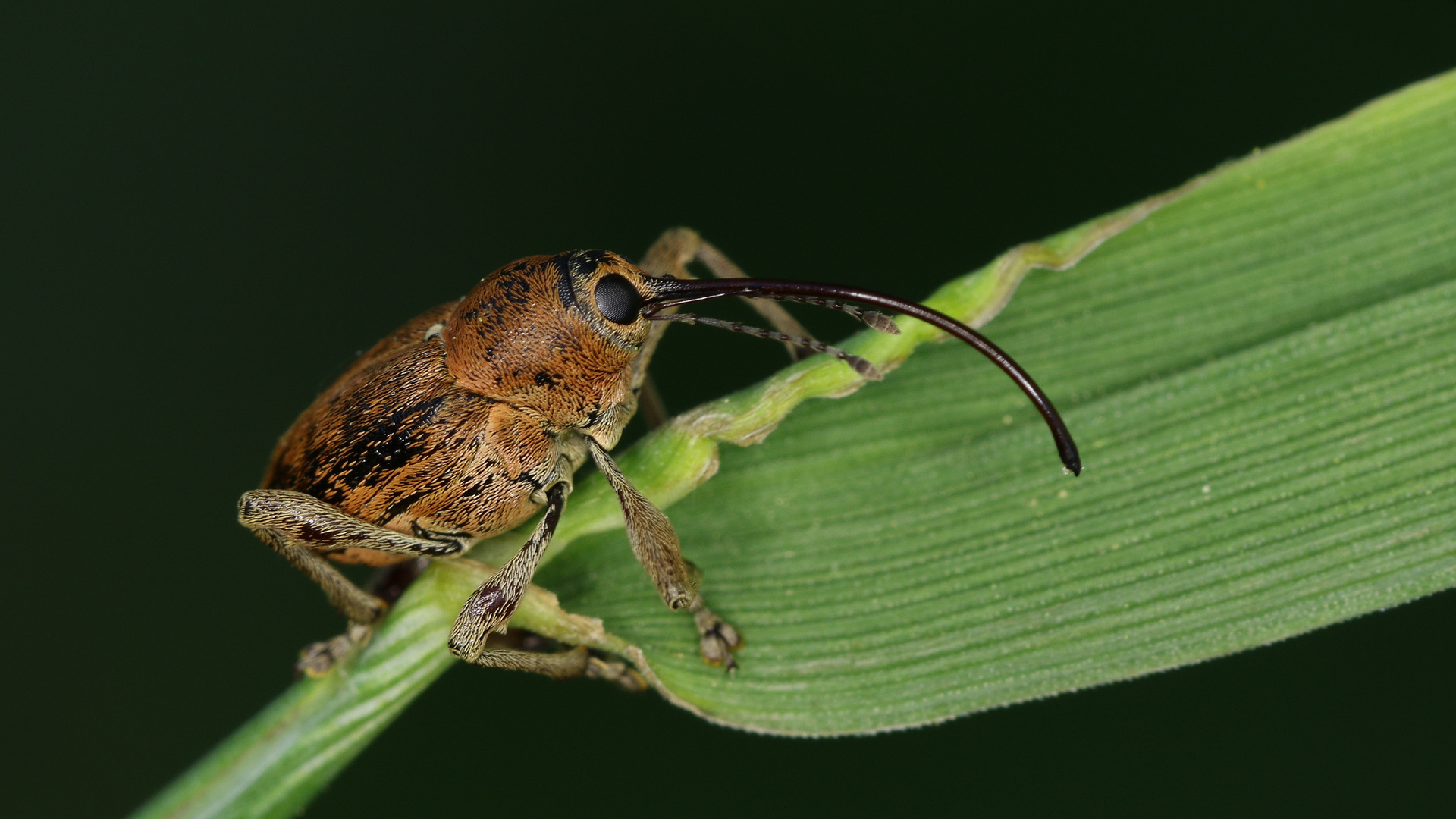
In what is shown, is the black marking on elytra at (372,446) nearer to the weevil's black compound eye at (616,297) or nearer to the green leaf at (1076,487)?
the green leaf at (1076,487)

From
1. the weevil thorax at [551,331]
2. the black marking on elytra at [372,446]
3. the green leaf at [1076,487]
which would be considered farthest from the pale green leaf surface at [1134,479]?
the black marking on elytra at [372,446]

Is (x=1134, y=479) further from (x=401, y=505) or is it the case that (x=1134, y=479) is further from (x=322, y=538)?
(x=322, y=538)

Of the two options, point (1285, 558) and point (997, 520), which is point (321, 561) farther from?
point (1285, 558)

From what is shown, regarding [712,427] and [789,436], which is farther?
[789,436]

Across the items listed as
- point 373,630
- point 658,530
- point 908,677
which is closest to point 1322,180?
point 908,677

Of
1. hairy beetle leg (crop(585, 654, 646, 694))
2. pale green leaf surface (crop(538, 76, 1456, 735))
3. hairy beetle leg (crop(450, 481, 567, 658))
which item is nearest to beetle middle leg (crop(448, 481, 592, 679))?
hairy beetle leg (crop(450, 481, 567, 658))

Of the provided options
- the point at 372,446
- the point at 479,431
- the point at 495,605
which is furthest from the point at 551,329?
the point at 495,605

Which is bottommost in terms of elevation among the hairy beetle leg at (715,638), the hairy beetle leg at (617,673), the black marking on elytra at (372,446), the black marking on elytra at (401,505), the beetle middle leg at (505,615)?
the hairy beetle leg at (617,673)
